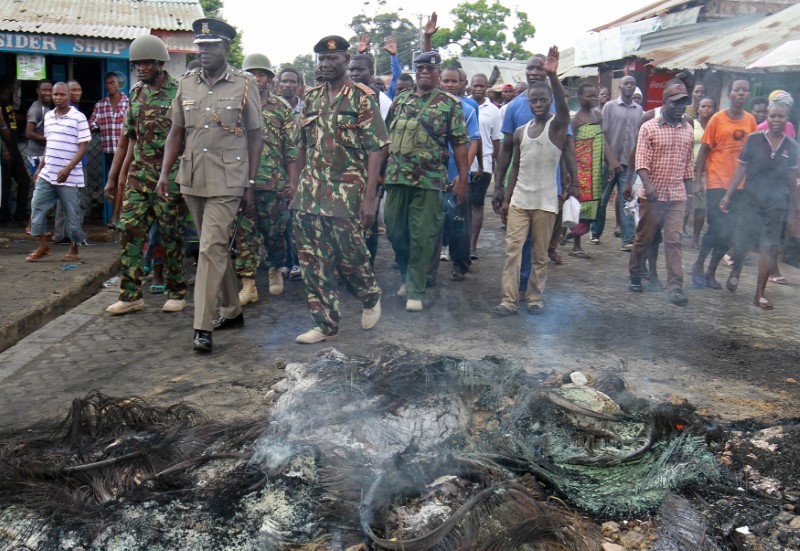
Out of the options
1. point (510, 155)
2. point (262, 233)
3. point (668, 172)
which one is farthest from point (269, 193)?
point (668, 172)

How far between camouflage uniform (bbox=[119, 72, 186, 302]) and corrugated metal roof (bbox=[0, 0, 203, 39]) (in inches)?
168

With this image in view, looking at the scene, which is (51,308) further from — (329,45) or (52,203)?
(329,45)

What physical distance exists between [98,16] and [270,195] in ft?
22.4

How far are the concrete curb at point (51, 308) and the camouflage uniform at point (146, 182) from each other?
0.80m

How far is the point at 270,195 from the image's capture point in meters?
7.12

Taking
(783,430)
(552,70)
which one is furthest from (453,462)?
A: (552,70)

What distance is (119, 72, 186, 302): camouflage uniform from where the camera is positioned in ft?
20.2

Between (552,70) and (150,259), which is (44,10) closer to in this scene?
(150,259)

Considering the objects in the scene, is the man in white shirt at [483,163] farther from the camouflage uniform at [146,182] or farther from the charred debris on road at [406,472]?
the charred debris on road at [406,472]

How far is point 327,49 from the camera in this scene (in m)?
5.37

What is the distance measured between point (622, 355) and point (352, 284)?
2.03m

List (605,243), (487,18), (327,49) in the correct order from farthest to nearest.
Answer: (487,18) < (605,243) < (327,49)

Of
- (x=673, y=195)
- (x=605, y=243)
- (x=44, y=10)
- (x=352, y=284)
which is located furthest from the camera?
(x=44, y=10)

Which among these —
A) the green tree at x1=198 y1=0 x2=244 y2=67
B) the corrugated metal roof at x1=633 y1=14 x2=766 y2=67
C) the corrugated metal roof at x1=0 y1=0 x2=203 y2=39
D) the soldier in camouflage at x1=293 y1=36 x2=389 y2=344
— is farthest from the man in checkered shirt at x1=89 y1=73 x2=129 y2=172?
the green tree at x1=198 y1=0 x2=244 y2=67
